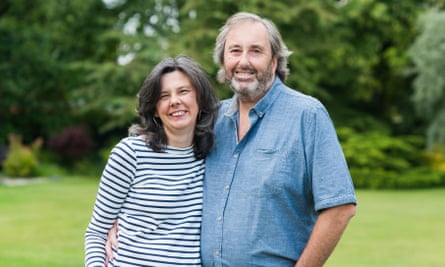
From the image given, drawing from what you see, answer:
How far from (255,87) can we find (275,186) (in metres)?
0.48

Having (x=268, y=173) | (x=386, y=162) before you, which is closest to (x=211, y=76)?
(x=386, y=162)

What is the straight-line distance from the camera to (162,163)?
3.02 metres

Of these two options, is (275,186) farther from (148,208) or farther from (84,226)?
(84,226)

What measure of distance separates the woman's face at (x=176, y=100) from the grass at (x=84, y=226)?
490 cm

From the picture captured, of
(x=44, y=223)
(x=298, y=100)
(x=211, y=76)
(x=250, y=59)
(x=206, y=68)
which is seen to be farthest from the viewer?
(x=206, y=68)

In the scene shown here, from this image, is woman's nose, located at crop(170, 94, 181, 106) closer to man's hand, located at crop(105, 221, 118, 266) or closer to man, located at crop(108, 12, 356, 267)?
man, located at crop(108, 12, 356, 267)

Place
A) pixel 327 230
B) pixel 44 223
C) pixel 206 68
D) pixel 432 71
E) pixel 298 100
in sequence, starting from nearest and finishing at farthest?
pixel 327 230, pixel 298 100, pixel 44 223, pixel 206 68, pixel 432 71

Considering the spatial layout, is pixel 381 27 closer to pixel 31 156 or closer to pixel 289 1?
pixel 289 1

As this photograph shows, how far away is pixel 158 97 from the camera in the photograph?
3064mm

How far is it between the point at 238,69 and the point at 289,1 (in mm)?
18970

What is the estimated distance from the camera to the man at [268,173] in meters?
2.72

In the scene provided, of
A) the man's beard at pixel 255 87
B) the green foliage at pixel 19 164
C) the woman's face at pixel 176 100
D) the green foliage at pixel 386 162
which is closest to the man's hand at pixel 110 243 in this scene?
the woman's face at pixel 176 100

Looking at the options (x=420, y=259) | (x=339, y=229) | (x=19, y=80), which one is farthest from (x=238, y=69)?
(x=19, y=80)

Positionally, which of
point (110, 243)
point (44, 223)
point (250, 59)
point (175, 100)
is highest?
point (250, 59)
